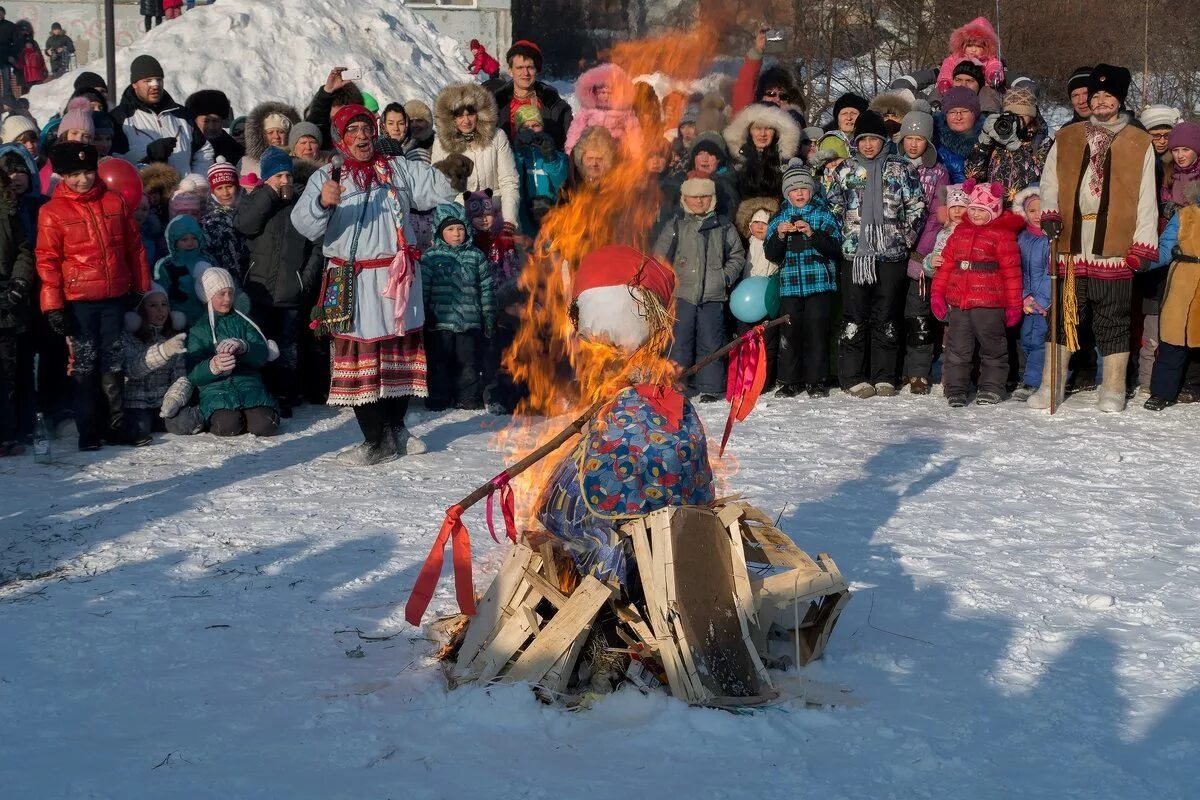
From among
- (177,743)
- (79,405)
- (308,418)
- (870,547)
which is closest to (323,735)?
(177,743)

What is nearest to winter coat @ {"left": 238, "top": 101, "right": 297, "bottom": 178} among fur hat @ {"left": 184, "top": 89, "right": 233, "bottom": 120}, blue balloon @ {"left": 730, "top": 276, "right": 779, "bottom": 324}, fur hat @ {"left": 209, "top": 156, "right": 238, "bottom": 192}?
fur hat @ {"left": 184, "top": 89, "right": 233, "bottom": 120}

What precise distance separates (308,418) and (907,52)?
10.3 meters

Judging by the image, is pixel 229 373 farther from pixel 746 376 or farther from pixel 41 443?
pixel 746 376

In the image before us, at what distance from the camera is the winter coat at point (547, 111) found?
34.1ft

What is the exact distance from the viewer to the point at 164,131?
33.7 ft

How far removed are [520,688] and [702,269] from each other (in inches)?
227

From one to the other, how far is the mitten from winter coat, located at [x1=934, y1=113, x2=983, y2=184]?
5.66 meters

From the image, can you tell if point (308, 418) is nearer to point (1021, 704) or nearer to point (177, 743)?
point (177, 743)

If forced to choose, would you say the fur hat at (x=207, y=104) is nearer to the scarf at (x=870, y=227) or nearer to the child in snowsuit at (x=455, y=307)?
the child in snowsuit at (x=455, y=307)

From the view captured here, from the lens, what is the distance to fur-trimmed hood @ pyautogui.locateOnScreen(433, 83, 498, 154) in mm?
9453

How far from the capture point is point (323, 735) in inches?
151

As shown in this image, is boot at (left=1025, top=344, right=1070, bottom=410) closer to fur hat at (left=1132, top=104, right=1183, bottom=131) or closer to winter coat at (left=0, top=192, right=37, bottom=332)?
fur hat at (left=1132, top=104, right=1183, bottom=131)

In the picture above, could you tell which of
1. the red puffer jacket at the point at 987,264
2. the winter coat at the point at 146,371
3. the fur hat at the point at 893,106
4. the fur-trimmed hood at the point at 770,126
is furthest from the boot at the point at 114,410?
the fur hat at the point at 893,106

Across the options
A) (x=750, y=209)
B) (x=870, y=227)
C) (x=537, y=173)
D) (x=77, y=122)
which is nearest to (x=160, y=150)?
(x=77, y=122)
